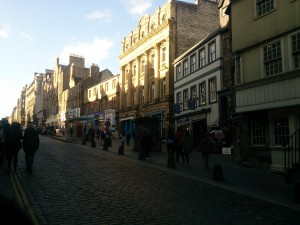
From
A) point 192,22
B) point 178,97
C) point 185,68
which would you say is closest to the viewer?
point 185,68

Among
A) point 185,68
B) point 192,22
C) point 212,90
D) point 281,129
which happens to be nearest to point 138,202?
point 281,129

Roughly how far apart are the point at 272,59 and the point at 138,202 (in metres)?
10.5

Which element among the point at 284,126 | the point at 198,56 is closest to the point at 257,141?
the point at 284,126

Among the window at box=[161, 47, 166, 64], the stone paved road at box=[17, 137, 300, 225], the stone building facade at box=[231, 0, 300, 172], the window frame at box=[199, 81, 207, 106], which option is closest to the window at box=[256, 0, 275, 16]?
the stone building facade at box=[231, 0, 300, 172]

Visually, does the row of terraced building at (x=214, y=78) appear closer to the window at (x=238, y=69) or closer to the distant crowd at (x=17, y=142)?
the window at (x=238, y=69)

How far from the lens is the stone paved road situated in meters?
6.86

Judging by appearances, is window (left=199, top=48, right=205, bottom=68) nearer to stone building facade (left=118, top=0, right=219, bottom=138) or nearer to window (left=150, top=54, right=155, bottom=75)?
stone building facade (left=118, top=0, right=219, bottom=138)

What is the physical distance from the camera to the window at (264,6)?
15.9m

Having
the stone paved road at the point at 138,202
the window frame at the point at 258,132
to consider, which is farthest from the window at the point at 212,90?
the stone paved road at the point at 138,202

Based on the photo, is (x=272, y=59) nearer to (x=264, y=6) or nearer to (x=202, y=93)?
(x=264, y=6)

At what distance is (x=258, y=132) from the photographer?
1688cm

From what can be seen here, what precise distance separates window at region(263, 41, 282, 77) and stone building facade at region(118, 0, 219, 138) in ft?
75.4

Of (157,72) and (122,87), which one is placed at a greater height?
(157,72)

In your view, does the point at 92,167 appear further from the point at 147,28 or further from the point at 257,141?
the point at 147,28
